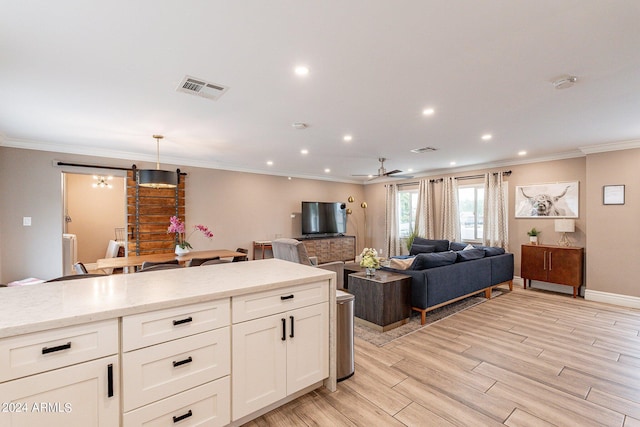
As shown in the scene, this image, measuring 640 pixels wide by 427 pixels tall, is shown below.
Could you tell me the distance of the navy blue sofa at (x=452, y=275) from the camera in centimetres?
391

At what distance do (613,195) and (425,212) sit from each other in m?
3.53

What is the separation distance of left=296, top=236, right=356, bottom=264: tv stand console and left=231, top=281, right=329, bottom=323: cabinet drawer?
17.0 ft

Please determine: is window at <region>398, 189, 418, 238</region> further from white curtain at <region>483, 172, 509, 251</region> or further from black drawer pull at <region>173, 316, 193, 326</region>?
black drawer pull at <region>173, 316, 193, 326</region>

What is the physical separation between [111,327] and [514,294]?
6.23 metres

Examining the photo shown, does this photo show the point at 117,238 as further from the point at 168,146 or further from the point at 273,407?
the point at 273,407

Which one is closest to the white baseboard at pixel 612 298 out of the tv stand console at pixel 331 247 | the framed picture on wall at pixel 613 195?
the framed picture on wall at pixel 613 195

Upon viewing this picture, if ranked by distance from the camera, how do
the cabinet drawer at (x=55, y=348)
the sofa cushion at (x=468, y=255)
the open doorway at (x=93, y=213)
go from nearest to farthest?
the cabinet drawer at (x=55, y=348), the sofa cushion at (x=468, y=255), the open doorway at (x=93, y=213)

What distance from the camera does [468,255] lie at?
15.5 feet

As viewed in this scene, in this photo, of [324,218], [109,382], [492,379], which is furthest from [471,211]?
[109,382]

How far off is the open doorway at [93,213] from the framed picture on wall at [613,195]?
1054 cm

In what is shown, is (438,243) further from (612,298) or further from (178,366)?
(178,366)

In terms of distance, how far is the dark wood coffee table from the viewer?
369cm

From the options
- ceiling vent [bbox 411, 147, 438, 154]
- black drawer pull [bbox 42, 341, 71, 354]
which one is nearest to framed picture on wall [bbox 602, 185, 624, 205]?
ceiling vent [bbox 411, 147, 438, 154]

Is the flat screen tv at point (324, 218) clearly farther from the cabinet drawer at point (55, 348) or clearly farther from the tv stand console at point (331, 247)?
the cabinet drawer at point (55, 348)
